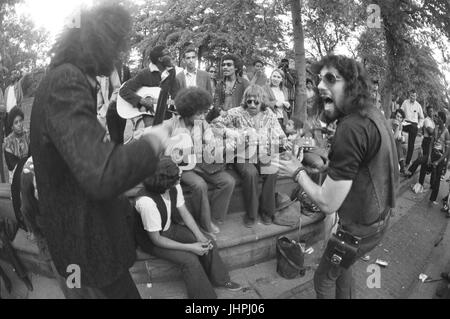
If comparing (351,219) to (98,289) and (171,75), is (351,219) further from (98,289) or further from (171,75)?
(171,75)

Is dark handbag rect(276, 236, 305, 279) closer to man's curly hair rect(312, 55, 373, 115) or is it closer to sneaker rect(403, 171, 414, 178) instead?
man's curly hair rect(312, 55, 373, 115)

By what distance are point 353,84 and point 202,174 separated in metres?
2.09

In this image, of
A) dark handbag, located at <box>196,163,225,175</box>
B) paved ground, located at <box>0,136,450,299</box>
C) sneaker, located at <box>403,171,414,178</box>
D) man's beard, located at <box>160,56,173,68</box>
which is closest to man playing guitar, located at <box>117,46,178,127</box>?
man's beard, located at <box>160,56,173,68</box>

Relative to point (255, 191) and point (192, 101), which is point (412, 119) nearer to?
point (255, 191)

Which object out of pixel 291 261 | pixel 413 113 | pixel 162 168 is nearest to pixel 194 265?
pixel 162 168

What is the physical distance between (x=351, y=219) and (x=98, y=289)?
5.24 feet

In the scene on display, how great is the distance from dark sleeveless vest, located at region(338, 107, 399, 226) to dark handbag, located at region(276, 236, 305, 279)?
1290 mm

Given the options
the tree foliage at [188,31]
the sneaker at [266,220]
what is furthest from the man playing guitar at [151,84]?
the tree foliage at [188,31]

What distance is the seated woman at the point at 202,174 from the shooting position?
138 inches

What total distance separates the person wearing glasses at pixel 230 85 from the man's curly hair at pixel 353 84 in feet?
10.6

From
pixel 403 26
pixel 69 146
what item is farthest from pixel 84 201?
pixel 403 26

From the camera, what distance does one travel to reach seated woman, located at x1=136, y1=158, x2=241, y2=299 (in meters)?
2.71

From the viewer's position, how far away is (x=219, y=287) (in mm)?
3082

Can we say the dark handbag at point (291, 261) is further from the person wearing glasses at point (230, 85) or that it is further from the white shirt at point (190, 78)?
the white shirt at point (190, 78)
